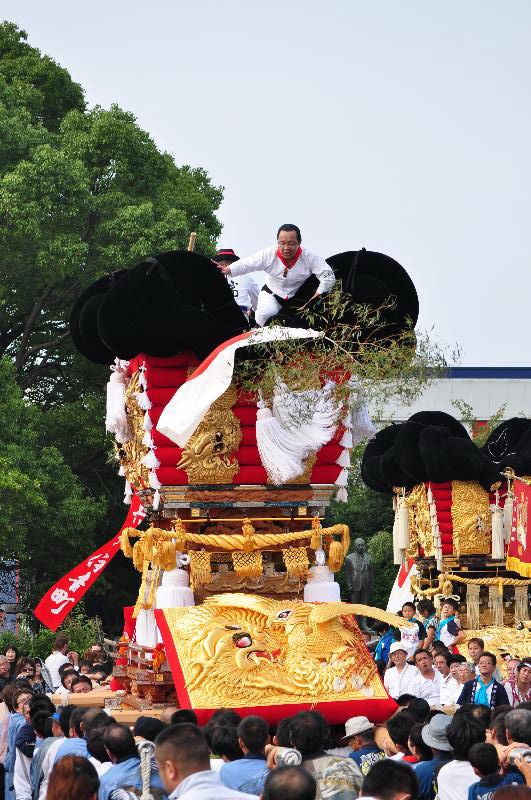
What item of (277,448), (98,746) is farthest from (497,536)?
(98,746)

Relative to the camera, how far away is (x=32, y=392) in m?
25.4

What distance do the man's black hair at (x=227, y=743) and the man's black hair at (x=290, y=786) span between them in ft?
6.48

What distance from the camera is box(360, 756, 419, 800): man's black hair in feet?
19.3

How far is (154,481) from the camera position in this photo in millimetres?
12383

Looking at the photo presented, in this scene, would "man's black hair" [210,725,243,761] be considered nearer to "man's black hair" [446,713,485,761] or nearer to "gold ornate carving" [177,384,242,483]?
"man's black hair" [446,713,485,761]

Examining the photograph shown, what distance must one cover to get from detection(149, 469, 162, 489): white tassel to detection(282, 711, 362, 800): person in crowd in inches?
201

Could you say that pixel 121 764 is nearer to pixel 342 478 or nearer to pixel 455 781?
pixel 455 781

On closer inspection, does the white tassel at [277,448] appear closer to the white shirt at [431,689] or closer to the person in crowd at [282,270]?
the person in crowd at [282,270]

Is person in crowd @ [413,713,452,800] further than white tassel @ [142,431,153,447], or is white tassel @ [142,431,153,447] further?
white tassel @ [142,431,153,447]

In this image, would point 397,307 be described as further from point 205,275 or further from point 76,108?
point 76,108

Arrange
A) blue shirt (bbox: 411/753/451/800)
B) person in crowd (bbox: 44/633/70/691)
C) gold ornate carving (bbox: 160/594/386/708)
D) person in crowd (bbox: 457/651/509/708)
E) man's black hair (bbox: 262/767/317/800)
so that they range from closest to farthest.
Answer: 1. man's black hair (bbox: 262/767/317/800)
2. blue shirt (bbox: 411/753/451/800)
3. gold ornate carving (bbox: 160/594/386/708)
4. person in crowd (bbox: 457/651/509/708)
5. person in crowd (bbox: 44/633/70/691)

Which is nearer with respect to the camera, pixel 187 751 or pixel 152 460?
pixel 187 751

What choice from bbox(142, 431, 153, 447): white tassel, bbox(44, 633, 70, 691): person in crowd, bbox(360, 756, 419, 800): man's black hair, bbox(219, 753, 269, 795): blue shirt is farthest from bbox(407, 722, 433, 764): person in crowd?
bbox(44, 633, 70, 691): person in crowd

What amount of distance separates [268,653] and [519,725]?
350 cm
